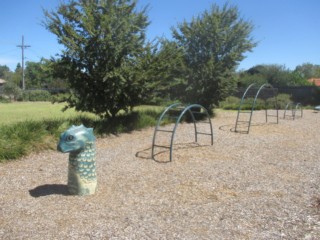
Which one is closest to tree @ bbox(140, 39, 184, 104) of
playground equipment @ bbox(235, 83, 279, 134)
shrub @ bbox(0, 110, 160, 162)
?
shrub @ bbox(0, 110, 160, 162)

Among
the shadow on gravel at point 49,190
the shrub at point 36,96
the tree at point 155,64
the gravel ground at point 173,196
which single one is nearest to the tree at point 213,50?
the tree at point 155,64

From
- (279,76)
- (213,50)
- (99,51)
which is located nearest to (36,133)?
(99,51)

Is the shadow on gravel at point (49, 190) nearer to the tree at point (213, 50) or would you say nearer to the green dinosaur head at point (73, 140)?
the green dinosaur head at point (73, 140)

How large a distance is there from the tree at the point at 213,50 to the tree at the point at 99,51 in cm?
464

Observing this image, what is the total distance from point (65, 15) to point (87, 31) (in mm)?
824

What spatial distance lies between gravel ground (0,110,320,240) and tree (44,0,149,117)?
226cm

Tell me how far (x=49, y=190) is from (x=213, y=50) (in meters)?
11.0

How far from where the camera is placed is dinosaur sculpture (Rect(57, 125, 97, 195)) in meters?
5.01

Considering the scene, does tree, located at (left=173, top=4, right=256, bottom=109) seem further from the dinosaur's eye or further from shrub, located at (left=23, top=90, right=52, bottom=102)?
shrub, located at (left=23, top=90, right=52, bottom=102)

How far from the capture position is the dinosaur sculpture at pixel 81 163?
501 centimetres

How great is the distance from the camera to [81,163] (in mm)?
5090

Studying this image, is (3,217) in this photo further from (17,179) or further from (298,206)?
(298,206)

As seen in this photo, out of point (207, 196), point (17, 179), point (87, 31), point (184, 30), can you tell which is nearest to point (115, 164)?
point (17, 179)

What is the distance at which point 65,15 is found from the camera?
1009 centimetres
